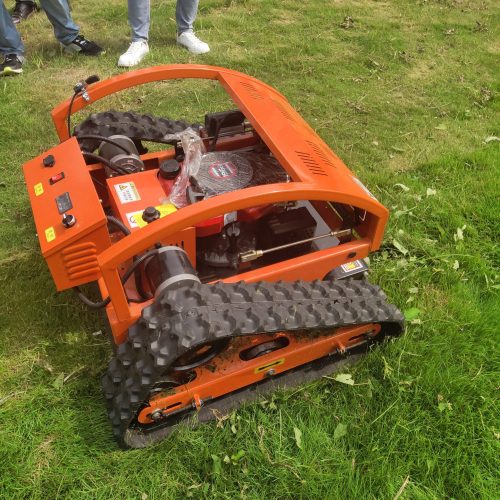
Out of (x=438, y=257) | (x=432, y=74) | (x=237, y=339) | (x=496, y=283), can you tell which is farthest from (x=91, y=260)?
(x=432, y=74)

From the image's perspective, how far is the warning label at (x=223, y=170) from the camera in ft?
7.67

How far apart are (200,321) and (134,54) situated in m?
3.61

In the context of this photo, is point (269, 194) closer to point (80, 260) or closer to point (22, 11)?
point (80, 260)

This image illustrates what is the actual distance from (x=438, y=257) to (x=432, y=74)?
2.58 m

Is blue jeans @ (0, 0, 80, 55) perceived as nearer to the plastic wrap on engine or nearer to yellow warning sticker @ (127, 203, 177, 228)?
the plastic wrap on engine

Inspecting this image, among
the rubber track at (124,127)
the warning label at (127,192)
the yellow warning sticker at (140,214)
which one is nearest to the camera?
the yellow warning sticker at (140,214)

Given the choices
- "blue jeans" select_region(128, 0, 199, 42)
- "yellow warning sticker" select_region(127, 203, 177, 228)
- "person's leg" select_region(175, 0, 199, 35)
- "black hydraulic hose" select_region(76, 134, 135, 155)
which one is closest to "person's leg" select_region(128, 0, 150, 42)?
"blue jeans" select_region(128, 0, 199, 42)

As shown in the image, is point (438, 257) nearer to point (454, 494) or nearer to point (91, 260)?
point (454, 494)

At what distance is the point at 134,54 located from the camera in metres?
4.61

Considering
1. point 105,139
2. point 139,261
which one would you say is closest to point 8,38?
point 105,139

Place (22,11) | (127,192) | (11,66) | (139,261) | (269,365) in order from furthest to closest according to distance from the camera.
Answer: (22,11), (11,66), (127,192), (269,365), (139,261)

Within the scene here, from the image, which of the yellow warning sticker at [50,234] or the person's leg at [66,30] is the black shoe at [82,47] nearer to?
the person's leg at [66,30]

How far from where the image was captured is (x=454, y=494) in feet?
6.52

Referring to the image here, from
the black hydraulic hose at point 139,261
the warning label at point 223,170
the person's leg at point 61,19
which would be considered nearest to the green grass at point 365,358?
the person's leg at point 61,19
